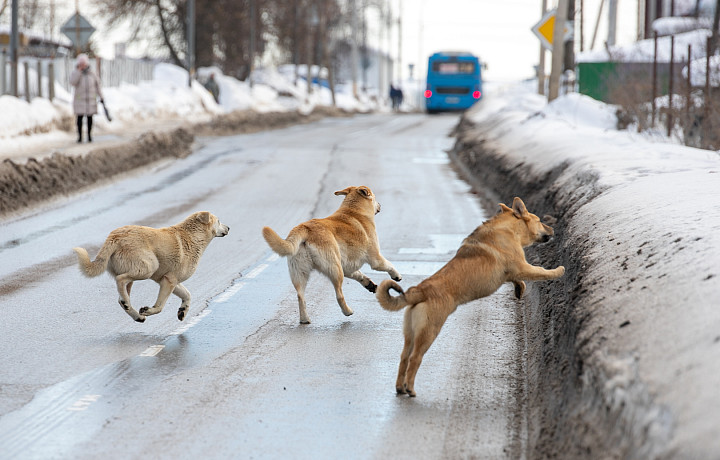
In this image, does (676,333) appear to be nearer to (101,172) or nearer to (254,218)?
(254,218)

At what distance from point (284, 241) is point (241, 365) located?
3.96 feet

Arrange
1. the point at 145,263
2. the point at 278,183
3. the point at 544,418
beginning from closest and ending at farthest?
1. the point at 544,418
2. the point at 145,263
3. the point at 278,183

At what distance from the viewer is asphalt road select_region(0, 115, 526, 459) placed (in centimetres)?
538

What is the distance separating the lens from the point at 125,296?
25.1 feet

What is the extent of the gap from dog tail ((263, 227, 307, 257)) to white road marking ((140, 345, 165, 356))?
3.89ft

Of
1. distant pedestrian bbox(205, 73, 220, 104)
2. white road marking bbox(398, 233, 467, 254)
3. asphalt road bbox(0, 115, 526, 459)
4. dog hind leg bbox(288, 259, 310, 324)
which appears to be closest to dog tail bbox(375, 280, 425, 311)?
asphalt road bbox(0, 115, 526, 459)

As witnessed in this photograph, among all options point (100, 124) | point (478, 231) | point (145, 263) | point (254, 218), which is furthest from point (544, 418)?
point (100, 124)

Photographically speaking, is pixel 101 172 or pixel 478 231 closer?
pixel 478 231

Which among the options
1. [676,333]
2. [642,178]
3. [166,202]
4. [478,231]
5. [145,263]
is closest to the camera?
[676,333]

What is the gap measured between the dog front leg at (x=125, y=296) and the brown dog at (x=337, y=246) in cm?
122

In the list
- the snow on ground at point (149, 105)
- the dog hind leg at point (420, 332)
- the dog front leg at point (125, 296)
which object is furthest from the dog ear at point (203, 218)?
the snow on ground at point (149, 105)

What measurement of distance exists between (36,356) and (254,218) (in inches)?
297

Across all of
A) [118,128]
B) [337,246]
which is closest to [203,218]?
[337,246]

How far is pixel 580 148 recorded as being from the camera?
1491cm
